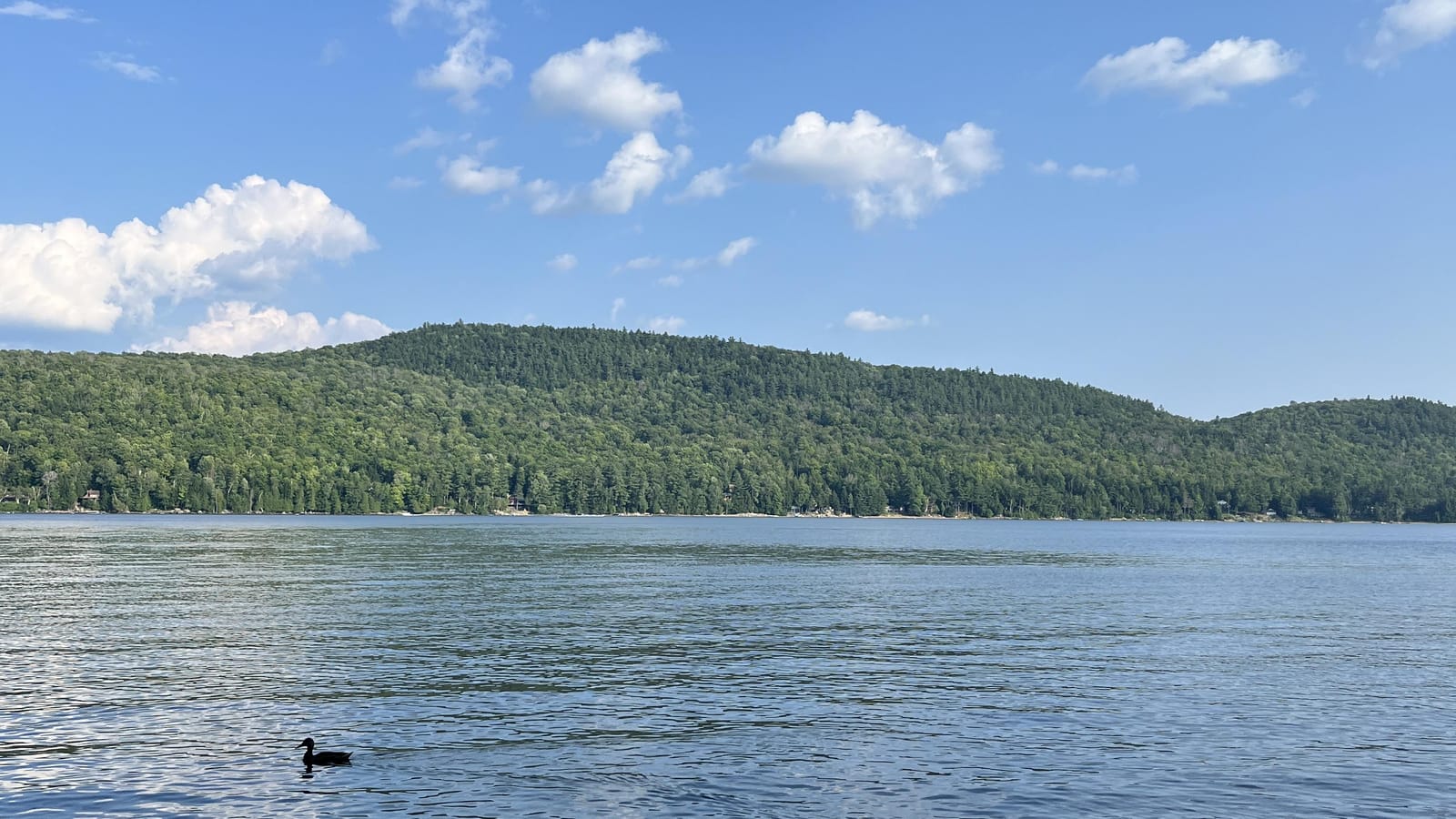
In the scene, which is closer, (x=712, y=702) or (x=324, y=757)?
(x=324, y=757)

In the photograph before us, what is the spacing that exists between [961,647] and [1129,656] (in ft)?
25.6

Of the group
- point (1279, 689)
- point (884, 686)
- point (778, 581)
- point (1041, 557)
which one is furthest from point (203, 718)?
point (1041, 557)

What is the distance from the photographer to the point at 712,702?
45.2 m

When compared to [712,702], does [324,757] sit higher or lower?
lower

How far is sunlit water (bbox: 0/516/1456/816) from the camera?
3247 centimetres

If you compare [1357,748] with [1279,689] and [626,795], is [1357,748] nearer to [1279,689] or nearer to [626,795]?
[1279,689]

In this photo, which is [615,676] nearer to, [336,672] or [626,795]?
[336,672]

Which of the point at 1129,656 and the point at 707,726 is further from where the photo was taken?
the point at 1129,656

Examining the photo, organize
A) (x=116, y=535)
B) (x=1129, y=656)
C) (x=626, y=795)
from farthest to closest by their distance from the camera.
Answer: (x=116, y=535), (x=1129, y=656), (x=626, y=795)

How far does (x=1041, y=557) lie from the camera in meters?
162

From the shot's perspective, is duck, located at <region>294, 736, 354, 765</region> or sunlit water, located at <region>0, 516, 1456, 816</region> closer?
sunlit water, located at <region>0, 516, 1456, 816</region>

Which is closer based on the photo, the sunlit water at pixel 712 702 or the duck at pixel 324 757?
the sunlit water at pixel 712 702

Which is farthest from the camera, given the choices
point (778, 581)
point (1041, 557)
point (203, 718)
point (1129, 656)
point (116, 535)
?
point (116, 535)

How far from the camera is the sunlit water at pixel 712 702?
32469 millimetres
